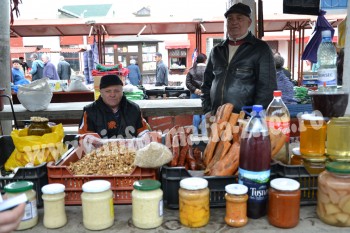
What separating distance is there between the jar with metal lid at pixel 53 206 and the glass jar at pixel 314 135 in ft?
4.24

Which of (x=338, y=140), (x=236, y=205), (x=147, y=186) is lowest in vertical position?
(x=236, y=205)

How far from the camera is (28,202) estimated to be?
1511 millimetres

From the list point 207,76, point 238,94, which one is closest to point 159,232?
point 238,94

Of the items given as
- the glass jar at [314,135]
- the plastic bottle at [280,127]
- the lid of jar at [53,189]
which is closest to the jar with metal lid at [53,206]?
the lid of jar at [53,189]

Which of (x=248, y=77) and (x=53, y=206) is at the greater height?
(x=248, y=77)

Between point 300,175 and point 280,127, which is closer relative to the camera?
point 300,175

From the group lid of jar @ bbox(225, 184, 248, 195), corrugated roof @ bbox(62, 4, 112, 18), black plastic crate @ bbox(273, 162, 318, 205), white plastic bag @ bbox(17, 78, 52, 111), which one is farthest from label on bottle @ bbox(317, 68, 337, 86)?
corrugated roof @ bbox(62, 4, 112, 18)

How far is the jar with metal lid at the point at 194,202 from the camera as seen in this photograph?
1484 mm

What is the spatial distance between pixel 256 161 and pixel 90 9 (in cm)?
3576

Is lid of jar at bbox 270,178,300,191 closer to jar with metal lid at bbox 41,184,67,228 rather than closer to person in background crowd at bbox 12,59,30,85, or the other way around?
jar with metal lid at bbox 41,184,67,228

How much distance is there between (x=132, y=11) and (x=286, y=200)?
29.4 metres

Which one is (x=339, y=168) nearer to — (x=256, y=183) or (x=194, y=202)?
(x=256, y=183)

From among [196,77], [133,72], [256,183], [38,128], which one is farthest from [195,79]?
[256,183]

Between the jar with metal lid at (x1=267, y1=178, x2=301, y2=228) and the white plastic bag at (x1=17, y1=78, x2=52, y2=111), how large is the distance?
14.2ft
